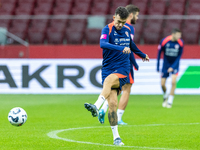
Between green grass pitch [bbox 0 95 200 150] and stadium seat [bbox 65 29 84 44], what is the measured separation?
623cm

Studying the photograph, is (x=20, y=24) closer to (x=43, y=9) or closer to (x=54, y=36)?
(x=54, y=36)

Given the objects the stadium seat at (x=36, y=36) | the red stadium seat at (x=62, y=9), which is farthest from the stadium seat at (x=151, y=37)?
the stadium seat at (x=36, y=36)

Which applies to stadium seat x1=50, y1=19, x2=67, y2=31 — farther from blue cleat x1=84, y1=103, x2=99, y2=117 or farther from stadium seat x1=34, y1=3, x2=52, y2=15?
blue cleat x1=84, y1=103, x2=99, y2=117

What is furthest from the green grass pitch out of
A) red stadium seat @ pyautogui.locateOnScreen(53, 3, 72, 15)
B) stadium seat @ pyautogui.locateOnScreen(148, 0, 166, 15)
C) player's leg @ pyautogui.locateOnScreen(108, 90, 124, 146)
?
red stadium seat @ pyautogui.locateOnScreen(53, 3, 72, 15)

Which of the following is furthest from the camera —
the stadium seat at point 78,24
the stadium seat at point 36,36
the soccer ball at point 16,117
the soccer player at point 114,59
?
the stadium seat at point 36,36

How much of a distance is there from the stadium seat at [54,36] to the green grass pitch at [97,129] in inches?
251

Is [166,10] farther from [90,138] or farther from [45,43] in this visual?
[90,138]

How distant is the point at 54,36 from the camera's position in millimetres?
18234

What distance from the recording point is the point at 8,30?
17.4m

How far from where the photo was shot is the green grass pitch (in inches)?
234

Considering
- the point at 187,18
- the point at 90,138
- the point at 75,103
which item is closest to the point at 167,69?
the point at 75,103

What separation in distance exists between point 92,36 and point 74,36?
81 cm

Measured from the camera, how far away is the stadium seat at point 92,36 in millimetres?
17631

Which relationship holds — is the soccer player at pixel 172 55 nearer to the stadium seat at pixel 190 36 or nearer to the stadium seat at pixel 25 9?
the stadium seat at pixel 190 36
